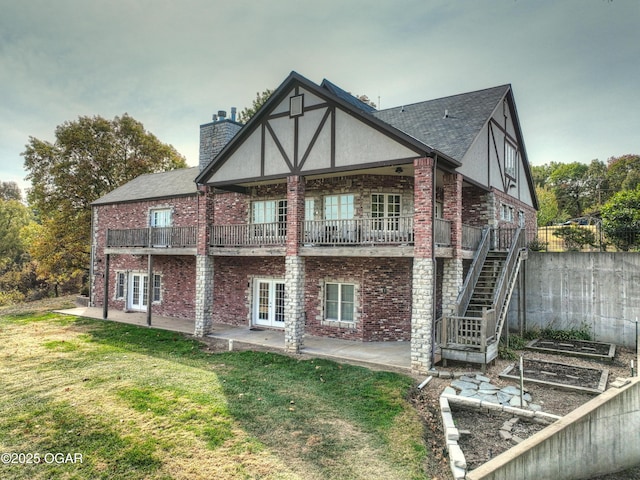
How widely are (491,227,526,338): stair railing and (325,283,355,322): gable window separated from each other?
16.4 feet

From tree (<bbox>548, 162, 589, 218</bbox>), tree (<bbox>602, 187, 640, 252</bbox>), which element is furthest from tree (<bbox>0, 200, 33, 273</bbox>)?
tree (<bbox>548, 162, 589, 218</bbox>)

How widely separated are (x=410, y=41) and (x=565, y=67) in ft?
24.5

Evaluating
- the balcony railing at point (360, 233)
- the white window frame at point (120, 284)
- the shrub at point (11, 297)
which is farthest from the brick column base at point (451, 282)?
the shrub at point (11, 297)

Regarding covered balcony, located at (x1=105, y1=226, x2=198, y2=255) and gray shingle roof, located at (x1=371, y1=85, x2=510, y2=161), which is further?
covered balcony, located at (x1=105, y1=226, x2=198, y2=255)

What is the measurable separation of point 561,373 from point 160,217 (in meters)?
18.7

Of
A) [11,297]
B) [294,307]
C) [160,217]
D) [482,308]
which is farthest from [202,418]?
[11,297]

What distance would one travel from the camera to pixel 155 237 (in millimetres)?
16953

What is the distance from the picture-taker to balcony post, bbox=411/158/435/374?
1003 centimetres

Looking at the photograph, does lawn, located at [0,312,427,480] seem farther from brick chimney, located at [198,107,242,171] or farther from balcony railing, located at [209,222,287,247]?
brick chimney, located at [198,107,242,171]

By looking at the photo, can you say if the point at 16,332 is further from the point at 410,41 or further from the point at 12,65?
the point at 410,41

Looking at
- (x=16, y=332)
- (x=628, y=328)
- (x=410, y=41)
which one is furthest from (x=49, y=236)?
(x=628, y=328)

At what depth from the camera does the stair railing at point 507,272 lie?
36.9 ft

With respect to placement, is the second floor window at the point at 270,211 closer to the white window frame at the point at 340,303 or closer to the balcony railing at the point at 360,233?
the balcony railing at the point at 360,233

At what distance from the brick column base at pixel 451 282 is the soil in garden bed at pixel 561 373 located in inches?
97.2
